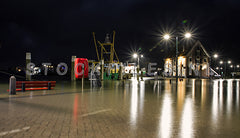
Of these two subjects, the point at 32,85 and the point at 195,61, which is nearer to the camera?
the point at 32,85

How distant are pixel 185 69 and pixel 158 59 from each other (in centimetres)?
2823

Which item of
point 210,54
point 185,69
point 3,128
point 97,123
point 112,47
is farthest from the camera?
point 112,47

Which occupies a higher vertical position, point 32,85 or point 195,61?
point 195,61

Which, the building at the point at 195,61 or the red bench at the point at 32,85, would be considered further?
the building at the point at 195,61

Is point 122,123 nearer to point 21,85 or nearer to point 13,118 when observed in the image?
point 13,118

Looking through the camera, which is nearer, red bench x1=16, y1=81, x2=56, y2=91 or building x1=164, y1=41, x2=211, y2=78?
red bench x1=16, y1=81, x2=56, y2=91

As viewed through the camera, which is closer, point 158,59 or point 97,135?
point 97,135

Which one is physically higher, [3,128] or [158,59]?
[158,59]

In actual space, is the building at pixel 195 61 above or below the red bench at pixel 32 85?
above

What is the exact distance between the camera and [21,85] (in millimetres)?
15008

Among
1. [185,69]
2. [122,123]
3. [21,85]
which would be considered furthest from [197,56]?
[122,123]

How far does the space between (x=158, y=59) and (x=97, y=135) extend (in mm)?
87014

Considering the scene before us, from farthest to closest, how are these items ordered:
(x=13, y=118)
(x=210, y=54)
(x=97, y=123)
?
(x=210, y=54) → (x=13, y=118) → (x=97, y=123)

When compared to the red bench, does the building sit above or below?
above
